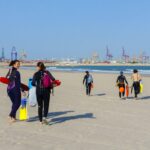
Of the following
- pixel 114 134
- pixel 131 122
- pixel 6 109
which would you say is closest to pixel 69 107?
pixel 6 109

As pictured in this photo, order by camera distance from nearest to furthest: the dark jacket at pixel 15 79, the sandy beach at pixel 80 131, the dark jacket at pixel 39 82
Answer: the sandy beach at pixel 80 131
the dark jacket at pixel 39 82
the dark jacket at pixel 15 79

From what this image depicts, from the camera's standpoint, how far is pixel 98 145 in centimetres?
737

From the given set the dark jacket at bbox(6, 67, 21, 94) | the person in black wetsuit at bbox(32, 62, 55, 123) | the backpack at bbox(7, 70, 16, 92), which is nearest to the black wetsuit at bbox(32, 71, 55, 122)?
the person in black wetsuit at bbox(32, 62, 55, 123)

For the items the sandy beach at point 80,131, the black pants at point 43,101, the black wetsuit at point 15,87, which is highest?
the black wetsuit at point 15,87

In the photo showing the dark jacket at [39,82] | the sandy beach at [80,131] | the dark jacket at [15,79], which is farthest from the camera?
the dark jacket at [15,79]

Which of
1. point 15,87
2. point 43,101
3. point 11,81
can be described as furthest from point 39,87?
point 11,81

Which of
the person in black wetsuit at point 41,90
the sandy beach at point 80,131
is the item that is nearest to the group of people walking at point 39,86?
the person in black wetsuit at point 41,90

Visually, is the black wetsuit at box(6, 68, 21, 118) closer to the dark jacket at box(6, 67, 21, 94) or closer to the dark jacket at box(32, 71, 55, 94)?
the dark jacket at box(6, 67, 21, 94)

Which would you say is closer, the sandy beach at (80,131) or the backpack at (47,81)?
the sandy beach at (80,131)

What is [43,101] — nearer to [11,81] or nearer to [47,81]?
[47,81]

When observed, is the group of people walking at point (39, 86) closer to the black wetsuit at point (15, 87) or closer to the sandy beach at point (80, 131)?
the black wetsuit at point (15, 87)

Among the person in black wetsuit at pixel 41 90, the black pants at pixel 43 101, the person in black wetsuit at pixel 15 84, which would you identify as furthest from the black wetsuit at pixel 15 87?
the black pants at pixel 43 101

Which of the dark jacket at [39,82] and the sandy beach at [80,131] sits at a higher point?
the dark jacket at [39,82]

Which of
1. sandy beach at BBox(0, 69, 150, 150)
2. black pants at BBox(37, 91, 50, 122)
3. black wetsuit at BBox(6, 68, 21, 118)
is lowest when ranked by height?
sandy beach at BBox(0, 69, 150, 150)
